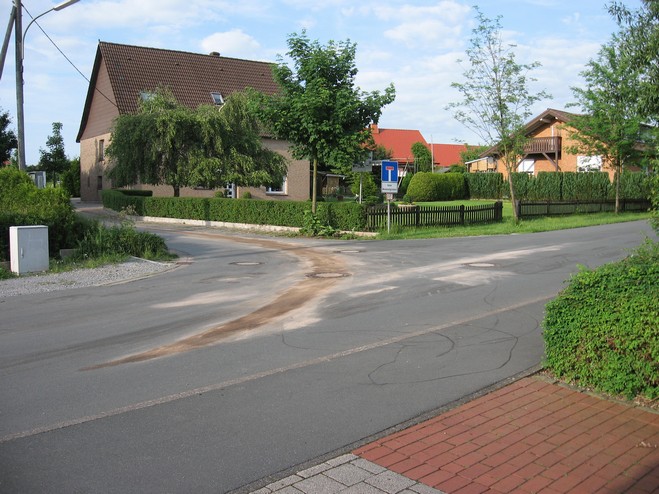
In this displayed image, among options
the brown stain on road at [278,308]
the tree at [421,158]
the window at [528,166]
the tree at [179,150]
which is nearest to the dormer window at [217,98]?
the tree at [179,150]

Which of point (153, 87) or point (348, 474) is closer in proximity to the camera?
point (348, 474)

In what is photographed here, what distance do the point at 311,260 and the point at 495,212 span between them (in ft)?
48.9

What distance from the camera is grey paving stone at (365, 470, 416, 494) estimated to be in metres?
3.79

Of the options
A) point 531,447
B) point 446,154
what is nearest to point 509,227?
point 531,447

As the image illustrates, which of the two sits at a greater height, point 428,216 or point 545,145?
point 545,145

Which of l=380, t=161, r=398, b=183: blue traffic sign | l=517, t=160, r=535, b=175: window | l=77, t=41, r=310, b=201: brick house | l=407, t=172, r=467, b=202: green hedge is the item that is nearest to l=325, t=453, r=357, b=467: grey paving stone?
l=380, t=161, r=398, b=183: blue traffic sign

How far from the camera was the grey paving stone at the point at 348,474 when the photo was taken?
3908 mm

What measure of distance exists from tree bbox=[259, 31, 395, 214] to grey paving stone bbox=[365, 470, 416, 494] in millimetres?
19025

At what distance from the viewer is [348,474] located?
3994 millimetres

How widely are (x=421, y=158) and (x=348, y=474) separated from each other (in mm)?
63794

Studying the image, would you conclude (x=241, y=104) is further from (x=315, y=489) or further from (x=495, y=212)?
(x=315, y=489)

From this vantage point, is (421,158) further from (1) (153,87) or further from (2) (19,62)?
(2) (19,62)

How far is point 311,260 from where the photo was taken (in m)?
16.1

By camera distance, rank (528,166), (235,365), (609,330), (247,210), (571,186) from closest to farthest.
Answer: (609,330) < (235,365) < (247,210) < (571,186) < (528,166)
